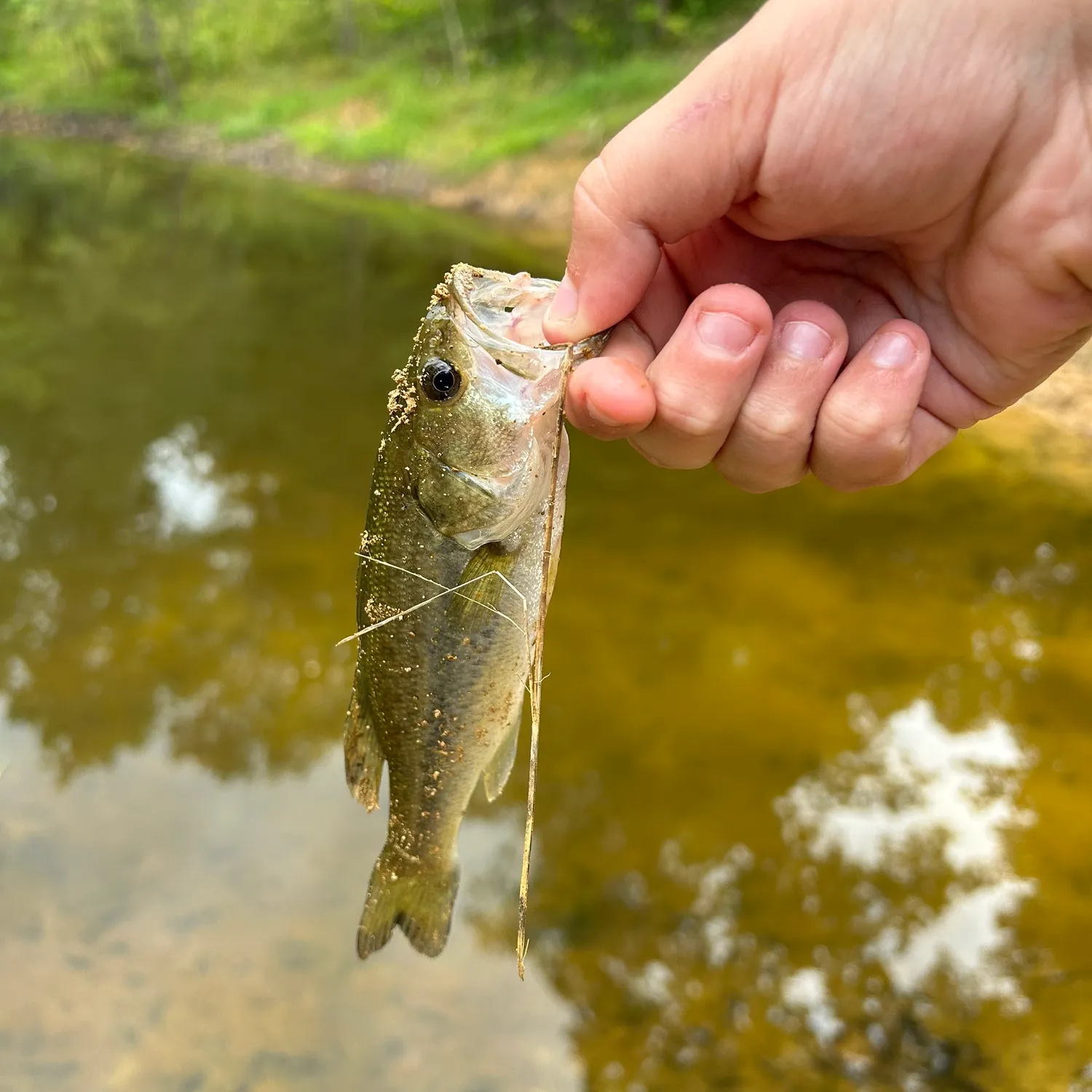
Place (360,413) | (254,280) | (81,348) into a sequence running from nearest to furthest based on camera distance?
Result: (360,413) < (81,348) < (254,280)

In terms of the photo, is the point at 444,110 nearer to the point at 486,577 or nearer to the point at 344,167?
the point at 344,167

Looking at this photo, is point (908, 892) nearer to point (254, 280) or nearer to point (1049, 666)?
point (1049, 666)

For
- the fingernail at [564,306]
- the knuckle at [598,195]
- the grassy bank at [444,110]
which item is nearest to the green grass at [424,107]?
the grassy bank at [444,110]

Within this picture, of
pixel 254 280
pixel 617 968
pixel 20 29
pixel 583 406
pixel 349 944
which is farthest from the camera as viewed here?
pixel 20 29

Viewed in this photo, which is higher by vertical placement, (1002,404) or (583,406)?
(583,406)

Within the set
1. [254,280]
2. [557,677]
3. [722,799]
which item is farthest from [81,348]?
[722,799]

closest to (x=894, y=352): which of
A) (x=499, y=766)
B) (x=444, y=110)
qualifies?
(x=499, y=766)

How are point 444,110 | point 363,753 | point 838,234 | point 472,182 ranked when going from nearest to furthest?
point 838,234, point 363,753, point 472,182, point 444,110
